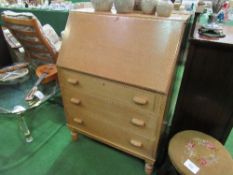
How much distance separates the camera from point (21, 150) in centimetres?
157

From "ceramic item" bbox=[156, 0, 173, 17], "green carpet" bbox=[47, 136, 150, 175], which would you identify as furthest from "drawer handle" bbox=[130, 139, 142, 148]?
"ceramic item" bbox=[156, 0, 173, 17]

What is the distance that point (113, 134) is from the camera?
136cm

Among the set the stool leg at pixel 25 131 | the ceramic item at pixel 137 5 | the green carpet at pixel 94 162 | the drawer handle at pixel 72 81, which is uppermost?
the ceramic item at pixel 137 5

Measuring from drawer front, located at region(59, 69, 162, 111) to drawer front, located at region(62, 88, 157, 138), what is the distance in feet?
0.15

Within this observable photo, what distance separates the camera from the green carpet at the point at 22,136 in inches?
59.3

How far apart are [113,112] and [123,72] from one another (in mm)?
324

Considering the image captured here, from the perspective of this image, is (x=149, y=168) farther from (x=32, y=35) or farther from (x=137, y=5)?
(x=32, y=35)

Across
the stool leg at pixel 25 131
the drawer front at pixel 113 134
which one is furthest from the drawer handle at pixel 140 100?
the stool leg at pixel 25 131

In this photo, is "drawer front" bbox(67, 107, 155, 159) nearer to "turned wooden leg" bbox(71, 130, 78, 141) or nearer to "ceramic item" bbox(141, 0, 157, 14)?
"turned wooden leg" bbox(71, 130, 78, 141)

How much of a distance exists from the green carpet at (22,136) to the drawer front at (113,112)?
1.62ft

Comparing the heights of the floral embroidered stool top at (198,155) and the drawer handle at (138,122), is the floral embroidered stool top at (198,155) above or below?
below

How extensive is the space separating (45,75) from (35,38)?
1.22 feet

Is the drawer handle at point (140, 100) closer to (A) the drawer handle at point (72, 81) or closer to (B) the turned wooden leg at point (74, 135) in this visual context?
(A) the drawer handle at point (72, 81)

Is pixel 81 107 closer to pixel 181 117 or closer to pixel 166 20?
pixel 181 117
